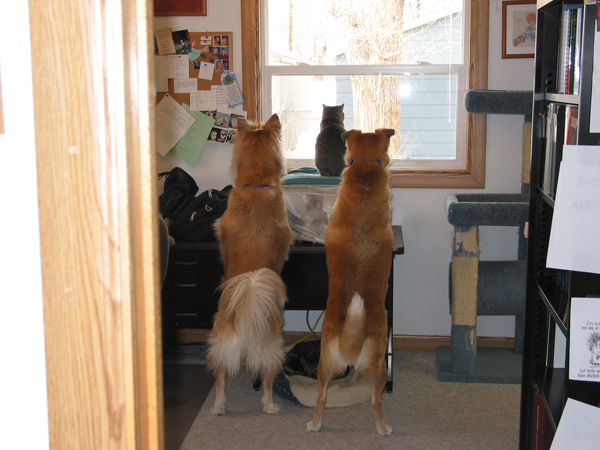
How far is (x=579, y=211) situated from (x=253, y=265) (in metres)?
1.39

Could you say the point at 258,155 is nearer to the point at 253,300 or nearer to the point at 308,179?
the point at 308,179

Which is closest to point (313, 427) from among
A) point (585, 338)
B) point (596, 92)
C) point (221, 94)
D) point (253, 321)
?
point (253, 321)

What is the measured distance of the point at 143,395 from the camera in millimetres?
702

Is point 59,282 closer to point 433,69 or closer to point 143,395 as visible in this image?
point 143,395

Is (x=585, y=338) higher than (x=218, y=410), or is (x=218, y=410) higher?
(x=585, y=338)

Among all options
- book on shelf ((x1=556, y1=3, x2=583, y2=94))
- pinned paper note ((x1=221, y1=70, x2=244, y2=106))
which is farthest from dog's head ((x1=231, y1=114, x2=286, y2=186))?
book on shelf ((x1=556, y1=3, x2=583, y2=94))

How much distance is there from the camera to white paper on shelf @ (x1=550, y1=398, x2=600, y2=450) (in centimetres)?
129

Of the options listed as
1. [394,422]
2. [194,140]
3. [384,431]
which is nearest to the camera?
[384,431]

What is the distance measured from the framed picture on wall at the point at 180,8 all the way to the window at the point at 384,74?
0.25 metres

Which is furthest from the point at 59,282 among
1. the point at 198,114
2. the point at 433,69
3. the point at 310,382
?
the point at 433,69

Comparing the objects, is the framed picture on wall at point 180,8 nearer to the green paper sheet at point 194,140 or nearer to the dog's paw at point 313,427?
the green paper sheet at point 194,140

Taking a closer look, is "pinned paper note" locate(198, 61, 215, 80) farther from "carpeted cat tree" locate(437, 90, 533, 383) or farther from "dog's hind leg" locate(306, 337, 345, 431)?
"dog's hind leg" locate(306, 337, 345, 431)

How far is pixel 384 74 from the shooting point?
314 cm

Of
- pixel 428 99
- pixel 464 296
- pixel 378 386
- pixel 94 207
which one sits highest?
pixel 428 99
